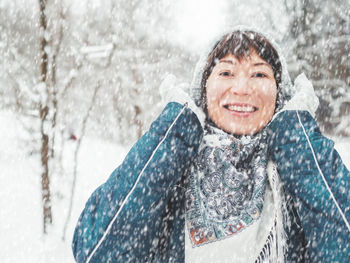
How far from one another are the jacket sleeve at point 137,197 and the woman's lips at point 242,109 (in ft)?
0.56

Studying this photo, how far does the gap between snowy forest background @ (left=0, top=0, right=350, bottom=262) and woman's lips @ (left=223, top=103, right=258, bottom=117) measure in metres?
0.50

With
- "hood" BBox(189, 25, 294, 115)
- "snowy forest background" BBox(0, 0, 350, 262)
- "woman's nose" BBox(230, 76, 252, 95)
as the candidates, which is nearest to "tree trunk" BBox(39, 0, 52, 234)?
Answer: "snowy forest background" BBox(0, 0, 350, 262)

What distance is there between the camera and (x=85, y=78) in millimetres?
5242

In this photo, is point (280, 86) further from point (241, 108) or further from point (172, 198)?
point (172, 198)

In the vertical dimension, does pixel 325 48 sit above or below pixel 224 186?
above

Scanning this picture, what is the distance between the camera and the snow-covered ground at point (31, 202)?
4.19m

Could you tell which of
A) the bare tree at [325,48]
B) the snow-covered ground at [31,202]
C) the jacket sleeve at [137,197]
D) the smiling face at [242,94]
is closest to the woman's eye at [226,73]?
the smiling face at [242,94]

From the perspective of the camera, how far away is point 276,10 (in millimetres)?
11281

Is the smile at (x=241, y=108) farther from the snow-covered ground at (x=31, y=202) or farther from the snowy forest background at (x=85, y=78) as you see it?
the snow-covered ground at (x=31, y=202)

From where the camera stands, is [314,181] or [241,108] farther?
[241,108]

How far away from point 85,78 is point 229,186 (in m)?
4.46

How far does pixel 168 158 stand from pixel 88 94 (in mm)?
15394

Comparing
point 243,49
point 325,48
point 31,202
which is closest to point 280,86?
point 243,49

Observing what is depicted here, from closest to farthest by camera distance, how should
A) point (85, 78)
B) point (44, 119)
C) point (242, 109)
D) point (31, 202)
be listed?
point (242, 109) → point (44, 119) → point (85, 78) → point (31, 202)
